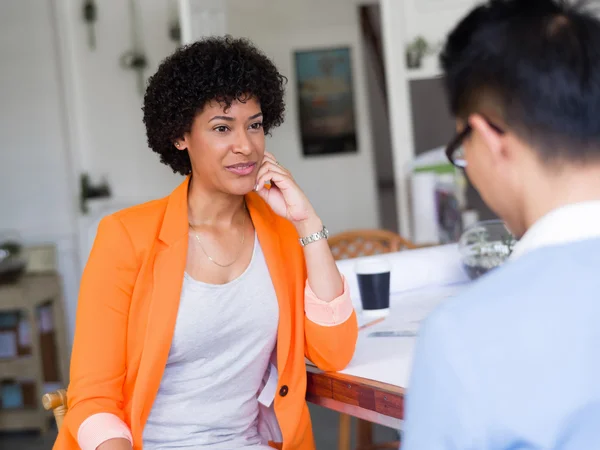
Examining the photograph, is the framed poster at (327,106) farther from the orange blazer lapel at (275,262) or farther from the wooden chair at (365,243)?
the orange blazer lapel at (275,262)

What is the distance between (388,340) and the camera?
1703mm

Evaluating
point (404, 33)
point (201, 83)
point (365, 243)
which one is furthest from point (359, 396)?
point (404, 33)

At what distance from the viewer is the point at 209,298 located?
5.40 ft

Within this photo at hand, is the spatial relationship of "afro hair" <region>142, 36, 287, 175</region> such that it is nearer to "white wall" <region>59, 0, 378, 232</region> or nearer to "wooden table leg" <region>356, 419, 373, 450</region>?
"wooden table leg" <region>356, 419, 373, 450</region>

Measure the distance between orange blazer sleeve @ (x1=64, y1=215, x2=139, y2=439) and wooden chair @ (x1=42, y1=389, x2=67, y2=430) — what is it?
8 cm

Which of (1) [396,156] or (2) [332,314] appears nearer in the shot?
(2) [332,314]

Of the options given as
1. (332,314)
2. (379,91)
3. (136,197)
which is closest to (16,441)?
(136,197)

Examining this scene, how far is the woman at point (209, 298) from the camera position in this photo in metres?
1.55

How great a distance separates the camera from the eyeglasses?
78 cm

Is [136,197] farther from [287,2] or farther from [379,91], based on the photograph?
[379,91]

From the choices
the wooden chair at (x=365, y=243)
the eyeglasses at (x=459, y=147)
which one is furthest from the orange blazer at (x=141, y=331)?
the wooden chair at (x=365, y=243)

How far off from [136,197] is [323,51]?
1784mm

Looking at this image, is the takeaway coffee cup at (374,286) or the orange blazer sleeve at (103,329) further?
the takeaway coffee cup at (374,286)

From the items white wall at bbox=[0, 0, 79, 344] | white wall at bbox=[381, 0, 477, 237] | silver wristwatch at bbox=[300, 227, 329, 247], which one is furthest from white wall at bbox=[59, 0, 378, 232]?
silver wristwatch at bbox=[300, 227, 329, 247]
